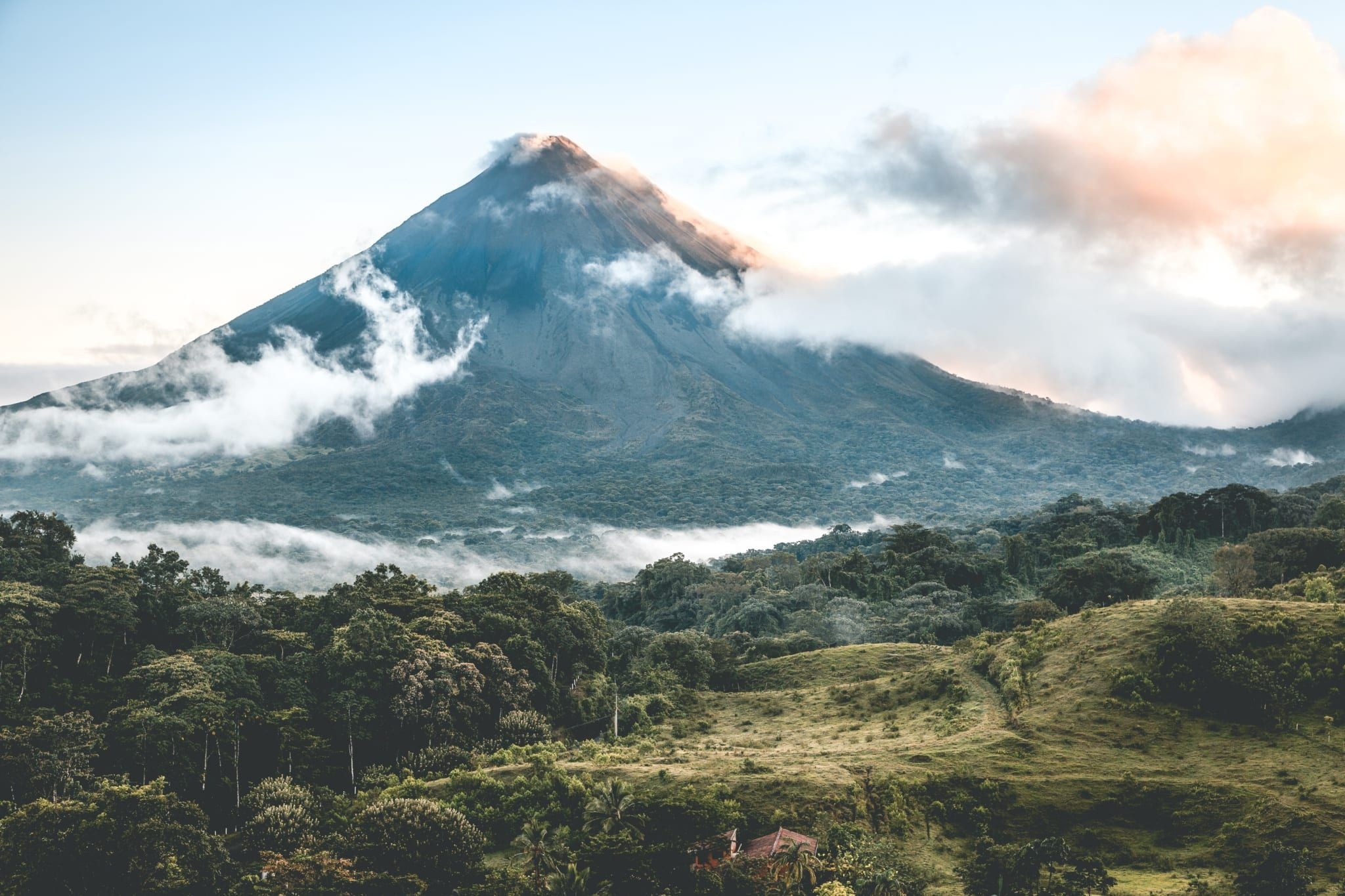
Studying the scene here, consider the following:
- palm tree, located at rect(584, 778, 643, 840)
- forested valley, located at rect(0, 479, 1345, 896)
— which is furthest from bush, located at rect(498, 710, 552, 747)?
palm tree, located at rect(584, 778, 643, 840)

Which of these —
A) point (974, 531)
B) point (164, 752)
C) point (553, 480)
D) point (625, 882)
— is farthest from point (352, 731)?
point (553, 480)

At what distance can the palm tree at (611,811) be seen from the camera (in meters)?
33.8

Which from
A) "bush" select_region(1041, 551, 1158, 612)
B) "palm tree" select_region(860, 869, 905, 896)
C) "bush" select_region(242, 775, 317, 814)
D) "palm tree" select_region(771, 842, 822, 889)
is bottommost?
"palm tree" select_region(860, 869, 905, 896)

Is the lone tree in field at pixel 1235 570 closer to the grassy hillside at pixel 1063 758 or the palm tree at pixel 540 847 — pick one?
the grassy hillside at pixel 1063 758

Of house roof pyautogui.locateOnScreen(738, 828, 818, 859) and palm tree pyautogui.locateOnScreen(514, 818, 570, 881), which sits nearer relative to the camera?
house roof pyautogui.locateOnScreen(738, 828, 818, 859)

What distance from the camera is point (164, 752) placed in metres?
38.3

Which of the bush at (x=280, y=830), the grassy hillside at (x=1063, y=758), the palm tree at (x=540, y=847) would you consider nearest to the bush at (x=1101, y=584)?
the grassy hillside at (x=1063, y=758)

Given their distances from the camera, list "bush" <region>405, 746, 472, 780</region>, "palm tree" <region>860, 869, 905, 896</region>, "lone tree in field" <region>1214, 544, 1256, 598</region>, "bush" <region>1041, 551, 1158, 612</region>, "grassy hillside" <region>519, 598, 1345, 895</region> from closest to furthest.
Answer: "palm tree" <region>860, 869, 905, 896</region> < "grassy hillside" <region>519, 598, 1345, 895</region> < "bush" <region>405, 746, 472, 780</region> < "lone tree in field" <region>1214, 544, 1256, 598</region> < "bush" <region>1041, 551, 1158, 612</region>

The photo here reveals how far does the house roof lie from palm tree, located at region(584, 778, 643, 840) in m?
4.22

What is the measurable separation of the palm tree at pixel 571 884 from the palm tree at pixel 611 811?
11.5ft

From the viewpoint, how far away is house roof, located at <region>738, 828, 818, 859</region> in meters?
30.2

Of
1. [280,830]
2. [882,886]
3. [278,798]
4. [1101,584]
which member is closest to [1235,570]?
[1101,584]

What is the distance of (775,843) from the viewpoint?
30.7 metres

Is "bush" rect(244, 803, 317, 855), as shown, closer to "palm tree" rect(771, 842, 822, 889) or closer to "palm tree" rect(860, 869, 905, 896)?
"palm tree" rect(771, 842, 822, 889)
